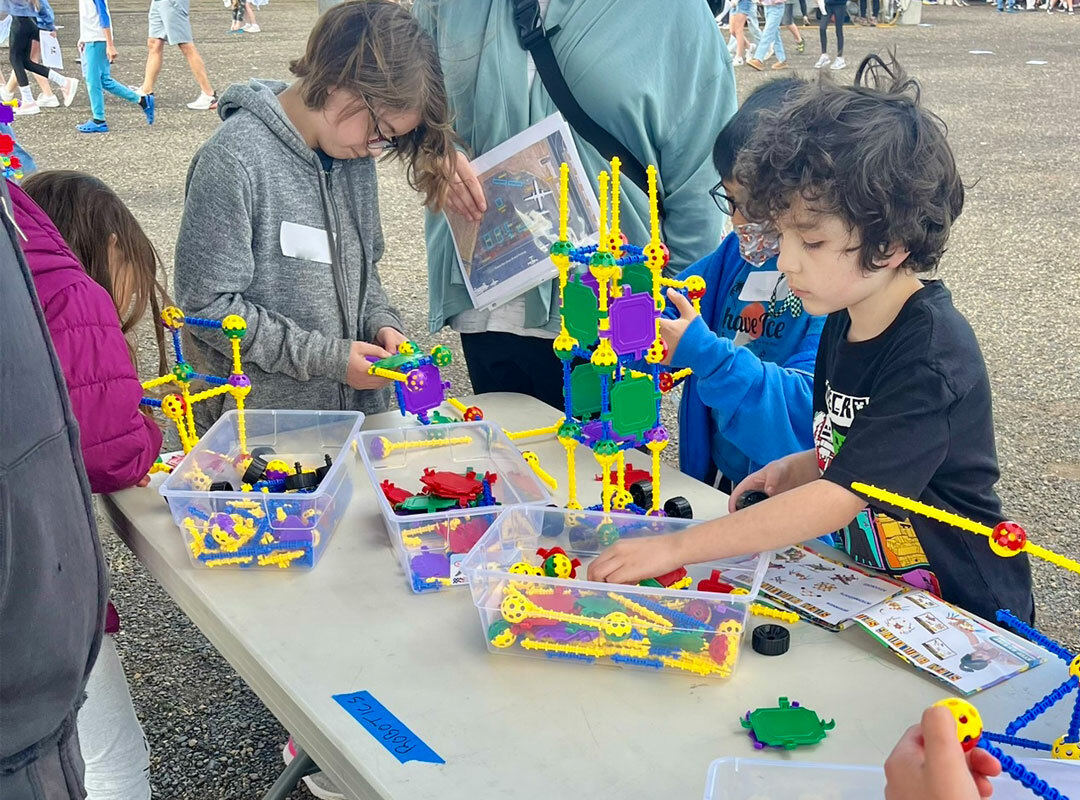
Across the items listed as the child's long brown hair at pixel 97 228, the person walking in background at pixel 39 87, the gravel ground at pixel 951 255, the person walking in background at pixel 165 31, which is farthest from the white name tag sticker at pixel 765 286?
the person walking in background at pixel 39 87

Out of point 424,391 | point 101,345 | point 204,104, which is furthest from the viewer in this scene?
point 204,104

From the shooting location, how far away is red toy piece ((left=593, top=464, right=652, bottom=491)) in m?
1.58

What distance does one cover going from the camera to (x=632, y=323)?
1.40 metres

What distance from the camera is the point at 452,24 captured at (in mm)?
1977

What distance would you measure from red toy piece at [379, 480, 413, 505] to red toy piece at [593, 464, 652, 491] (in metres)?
0.30

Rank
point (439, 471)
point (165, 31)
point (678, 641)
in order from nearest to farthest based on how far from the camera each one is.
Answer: point (678, 641) < point (439, 471) < point (165, 31)

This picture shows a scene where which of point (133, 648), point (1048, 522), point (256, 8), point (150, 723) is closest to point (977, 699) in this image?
point (150, 723)

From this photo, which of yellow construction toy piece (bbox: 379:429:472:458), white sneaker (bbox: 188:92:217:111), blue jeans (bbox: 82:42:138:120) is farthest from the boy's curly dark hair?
white sneaker (bbox: 188:92:217:111)

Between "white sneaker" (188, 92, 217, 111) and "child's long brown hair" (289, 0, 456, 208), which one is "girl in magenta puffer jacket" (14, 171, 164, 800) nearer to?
"child's long brown hair" (289, 0, 456, 208)

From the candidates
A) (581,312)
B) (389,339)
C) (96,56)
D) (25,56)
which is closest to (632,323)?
(581,312)

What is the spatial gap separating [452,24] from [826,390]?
3.28ft

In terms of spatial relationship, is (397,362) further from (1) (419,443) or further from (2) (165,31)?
(2) (165,31)

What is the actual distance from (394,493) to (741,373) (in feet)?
1.78

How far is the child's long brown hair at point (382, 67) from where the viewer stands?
1769 mm
